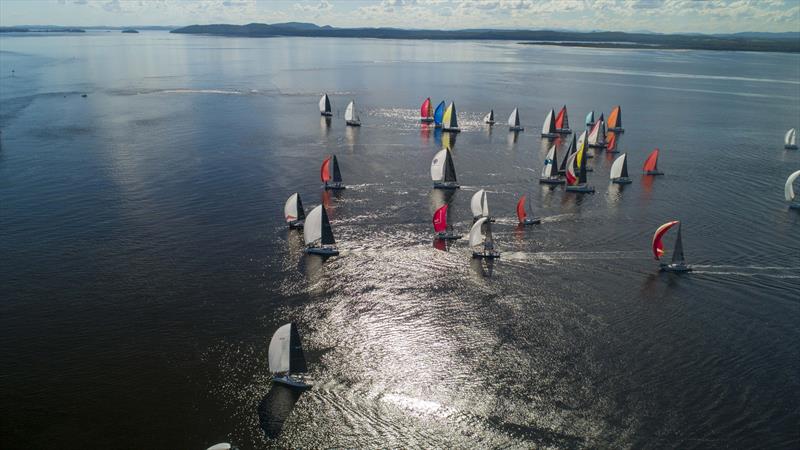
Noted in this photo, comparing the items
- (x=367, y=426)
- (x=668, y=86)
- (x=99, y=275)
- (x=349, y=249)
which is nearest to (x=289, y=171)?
(x=349, y=249)

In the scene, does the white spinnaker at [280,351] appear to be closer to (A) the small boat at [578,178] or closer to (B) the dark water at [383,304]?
(B) the dark water at [383,304]

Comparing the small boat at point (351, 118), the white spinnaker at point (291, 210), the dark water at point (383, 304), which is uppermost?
the small boat at point (351, 118)

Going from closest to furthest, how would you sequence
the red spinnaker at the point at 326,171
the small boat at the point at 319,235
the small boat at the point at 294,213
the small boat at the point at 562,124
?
the small boat at the point at 319,235 < the small boat at the point at 294,213 < the red spinnaker at the point at 326,171 < the small boat at the point at 562,124

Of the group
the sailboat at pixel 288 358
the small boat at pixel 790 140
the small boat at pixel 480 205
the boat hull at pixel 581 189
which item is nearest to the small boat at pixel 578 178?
the boat hull at pixel 581 189

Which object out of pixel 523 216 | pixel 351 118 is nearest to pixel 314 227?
pixel 523 216

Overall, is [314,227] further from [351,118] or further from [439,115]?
[439,115]

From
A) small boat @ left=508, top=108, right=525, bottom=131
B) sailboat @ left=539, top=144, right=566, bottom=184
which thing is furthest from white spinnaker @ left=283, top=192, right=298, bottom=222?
small boat @ left=508, top=108, right=525, bottom=131
